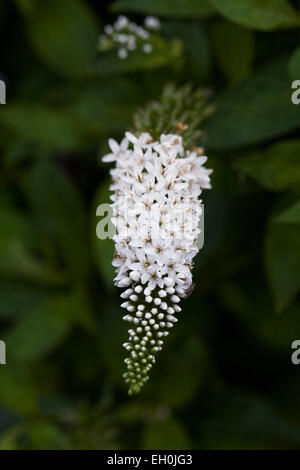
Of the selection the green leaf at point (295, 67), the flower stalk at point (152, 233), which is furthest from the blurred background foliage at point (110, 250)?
the flower stalk at point (152, 233)

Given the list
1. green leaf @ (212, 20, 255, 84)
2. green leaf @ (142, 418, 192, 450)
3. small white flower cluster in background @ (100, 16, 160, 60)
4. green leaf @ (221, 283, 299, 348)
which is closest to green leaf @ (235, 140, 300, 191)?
green leaf @ (212, 20, 255, 84)

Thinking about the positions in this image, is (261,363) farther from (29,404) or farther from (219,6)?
(219,6)

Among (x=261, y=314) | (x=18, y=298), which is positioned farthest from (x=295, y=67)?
(x=18, y=298)

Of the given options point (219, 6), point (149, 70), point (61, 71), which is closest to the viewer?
point (219, 6)

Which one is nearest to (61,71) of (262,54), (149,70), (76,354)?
(149,70)

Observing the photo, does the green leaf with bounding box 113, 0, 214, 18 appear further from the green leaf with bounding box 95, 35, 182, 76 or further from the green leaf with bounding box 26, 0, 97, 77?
the green leaf with bounding box 26, 0, 97, 77

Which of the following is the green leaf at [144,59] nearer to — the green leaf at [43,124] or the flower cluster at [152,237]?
the green leaf at [43,124]
